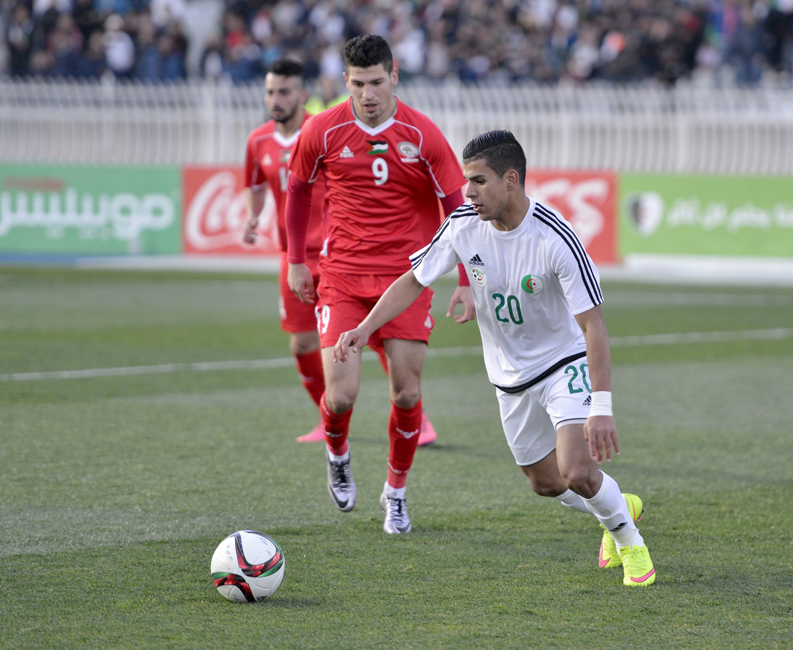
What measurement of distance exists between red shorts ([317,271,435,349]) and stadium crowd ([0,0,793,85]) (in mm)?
15361

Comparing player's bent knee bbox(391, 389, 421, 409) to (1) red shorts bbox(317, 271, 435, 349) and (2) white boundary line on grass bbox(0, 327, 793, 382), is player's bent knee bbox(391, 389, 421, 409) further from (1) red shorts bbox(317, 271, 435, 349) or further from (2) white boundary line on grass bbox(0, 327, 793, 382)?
(2) white boundary line on grass bbox(0, 327, 793, 382)

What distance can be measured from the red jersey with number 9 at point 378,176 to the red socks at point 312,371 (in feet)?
5.85

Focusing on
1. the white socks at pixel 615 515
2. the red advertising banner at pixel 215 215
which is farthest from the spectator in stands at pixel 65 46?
the white socks at pixel 615 515

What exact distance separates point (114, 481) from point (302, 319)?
174 centimetres

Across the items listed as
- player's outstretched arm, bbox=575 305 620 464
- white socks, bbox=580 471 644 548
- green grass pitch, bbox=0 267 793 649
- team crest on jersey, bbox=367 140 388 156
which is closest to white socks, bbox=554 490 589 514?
green grass pitch, bbox=0 267 793 649

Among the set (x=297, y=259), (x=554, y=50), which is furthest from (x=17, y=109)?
(x=297, y=259)

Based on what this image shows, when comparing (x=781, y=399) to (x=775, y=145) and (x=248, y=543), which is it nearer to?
(x=248, y=543)

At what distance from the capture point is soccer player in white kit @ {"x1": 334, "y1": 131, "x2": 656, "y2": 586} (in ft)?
14.3

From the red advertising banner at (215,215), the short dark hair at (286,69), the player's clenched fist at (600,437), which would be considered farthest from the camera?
the red advertising banner at (215,215)

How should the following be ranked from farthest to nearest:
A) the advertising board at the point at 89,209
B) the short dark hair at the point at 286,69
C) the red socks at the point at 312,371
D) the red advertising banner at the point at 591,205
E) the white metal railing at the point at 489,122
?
the advertising board at the point at 89,209, the white metal railing at the point at 489,122, the red advertising banner at the point at 591,205, the red socks at the point at 312,371, the short dark hair at the point at 286,69

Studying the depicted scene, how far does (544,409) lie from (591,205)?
13719 millimetres

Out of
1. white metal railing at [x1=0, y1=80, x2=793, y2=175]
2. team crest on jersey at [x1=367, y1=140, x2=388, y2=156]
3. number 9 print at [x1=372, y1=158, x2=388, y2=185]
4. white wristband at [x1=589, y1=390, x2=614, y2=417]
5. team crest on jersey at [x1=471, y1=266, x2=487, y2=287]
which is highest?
team crest on jersey at [x1=367, y1=140, x2=388, y2=156]

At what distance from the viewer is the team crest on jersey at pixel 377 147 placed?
5.61 m

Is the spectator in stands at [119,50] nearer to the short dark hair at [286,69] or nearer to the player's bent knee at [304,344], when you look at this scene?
the short dark hair at [286,69]
